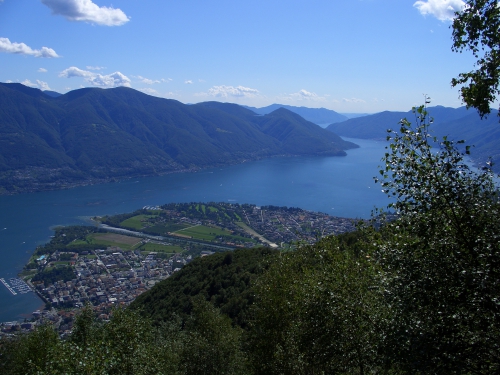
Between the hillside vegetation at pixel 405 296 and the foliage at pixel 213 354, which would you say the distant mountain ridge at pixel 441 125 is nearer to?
the foliage at pixel 213 354

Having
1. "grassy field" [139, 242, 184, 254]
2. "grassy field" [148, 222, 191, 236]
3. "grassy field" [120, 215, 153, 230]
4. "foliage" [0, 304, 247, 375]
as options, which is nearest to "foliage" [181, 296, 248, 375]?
"foliage" [0, 304, 247, 375]

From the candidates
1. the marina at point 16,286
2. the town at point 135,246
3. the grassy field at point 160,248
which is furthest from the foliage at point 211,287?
the grassy field at point 160,248

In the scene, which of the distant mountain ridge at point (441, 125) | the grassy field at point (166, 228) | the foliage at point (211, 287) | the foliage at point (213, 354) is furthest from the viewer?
the distant mountain ridge at point (441, 125)

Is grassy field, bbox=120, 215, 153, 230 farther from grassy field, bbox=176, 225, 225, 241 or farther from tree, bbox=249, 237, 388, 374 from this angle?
tree, bbox=249, 237, 388, 374

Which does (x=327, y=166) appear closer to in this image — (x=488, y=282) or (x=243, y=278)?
(x=243, y=278)

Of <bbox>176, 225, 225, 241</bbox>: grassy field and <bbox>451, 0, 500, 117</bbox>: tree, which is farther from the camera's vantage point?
<bbox>176, 225, 225, 241</bbox>: grassy field
